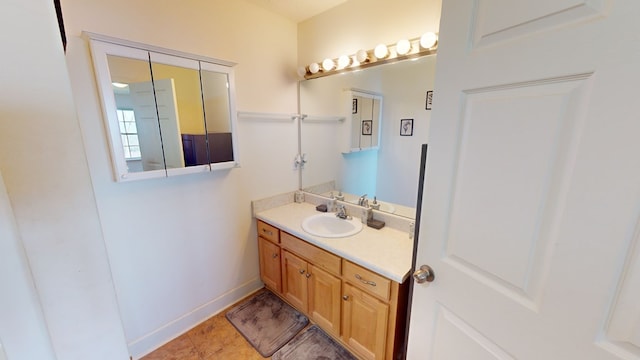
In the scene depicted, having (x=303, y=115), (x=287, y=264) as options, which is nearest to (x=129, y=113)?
(x=303, y=115)

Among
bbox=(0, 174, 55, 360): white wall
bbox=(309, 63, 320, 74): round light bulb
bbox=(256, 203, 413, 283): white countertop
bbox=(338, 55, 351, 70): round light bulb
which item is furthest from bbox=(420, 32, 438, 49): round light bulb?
bbox=(0, 174, 55, 360): white wall

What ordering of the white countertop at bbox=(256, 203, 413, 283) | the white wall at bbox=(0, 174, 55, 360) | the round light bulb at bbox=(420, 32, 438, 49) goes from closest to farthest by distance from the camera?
the white wall at bbox=(0, 174, 55, 360), the white countertop at bbox=(256, 203, 413, 283), the round light bulb at bbox=(420, 32, 438, 49)

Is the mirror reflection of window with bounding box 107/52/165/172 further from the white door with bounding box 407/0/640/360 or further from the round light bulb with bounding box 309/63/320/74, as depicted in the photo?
the white door with bounding box 407/0/640/360

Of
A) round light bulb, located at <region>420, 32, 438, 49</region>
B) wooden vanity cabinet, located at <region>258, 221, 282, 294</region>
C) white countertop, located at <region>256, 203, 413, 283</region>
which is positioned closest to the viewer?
white countertop, located at <region>256, 203, 413, 283</region>

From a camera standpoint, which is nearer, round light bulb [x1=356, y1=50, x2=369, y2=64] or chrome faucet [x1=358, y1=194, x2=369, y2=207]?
round light bulb [x1=356, y1=50, x2=369, y2=64]

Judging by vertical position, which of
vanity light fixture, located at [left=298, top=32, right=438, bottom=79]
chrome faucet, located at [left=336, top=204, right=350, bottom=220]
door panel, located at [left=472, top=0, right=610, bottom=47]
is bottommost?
chrome faucet, located at [left=336, top=204, right=350, bottom=220]

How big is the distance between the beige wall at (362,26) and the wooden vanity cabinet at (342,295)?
1.49m

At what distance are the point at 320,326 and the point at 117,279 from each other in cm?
136

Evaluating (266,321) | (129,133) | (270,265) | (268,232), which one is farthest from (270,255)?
(129,133)

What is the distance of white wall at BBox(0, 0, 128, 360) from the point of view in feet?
1.05

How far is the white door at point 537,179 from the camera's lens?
498 mm

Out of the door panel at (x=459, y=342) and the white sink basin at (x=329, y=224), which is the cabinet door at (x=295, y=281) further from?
the door panel at (x=459, y=342)

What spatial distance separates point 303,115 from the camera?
226 centimetres

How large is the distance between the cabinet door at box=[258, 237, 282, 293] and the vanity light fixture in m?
1.49
